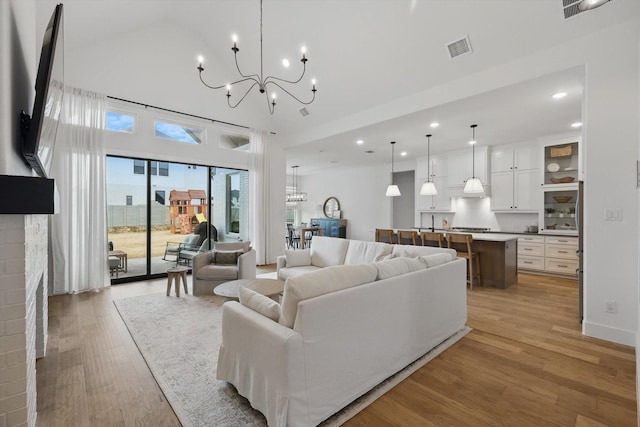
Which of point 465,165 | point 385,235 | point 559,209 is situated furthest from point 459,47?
point 559,209

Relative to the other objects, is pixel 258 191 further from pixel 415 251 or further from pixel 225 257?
pixel 415 251

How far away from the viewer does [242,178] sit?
6.66m

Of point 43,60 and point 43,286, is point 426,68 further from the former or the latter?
point 43,286

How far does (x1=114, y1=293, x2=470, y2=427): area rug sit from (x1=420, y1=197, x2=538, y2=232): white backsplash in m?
4.61

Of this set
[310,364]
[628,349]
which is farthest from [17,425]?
[628,349]

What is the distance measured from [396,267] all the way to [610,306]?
242cm

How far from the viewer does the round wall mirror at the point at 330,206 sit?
35.5 ft

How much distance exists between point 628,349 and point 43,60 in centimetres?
495

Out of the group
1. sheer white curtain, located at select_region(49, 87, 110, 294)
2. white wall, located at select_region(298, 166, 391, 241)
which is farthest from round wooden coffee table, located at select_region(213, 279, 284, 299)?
white wall, located at select_region(298, 166, 391, 241)

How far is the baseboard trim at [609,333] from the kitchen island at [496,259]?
171 cm

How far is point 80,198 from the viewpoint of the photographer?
14.4 ft

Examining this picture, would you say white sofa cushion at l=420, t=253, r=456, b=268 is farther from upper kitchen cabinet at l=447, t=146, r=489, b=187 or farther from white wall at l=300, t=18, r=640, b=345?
upper kitchen cabinet at l=447, t=146, r=489, b=187

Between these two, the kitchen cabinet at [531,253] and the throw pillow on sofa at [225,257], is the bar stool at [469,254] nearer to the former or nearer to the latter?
the kitchen cabinet at [531,253]

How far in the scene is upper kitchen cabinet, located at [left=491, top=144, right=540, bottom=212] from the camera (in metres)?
6.04
